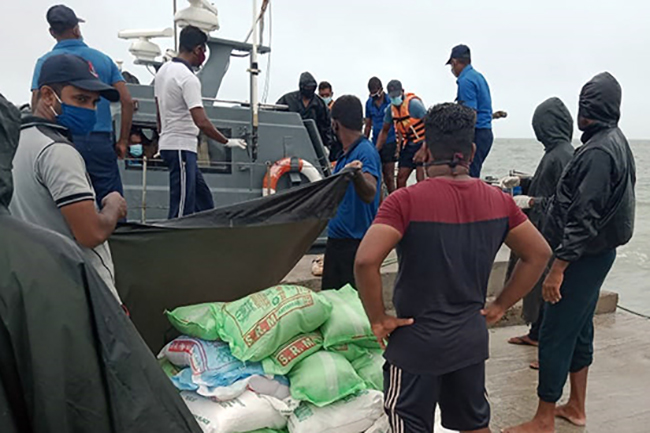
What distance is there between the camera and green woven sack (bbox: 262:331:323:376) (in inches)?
109

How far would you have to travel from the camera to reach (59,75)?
7.79 feet

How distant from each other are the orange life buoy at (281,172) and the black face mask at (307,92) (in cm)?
142

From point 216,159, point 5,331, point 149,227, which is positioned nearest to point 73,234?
point 149,227

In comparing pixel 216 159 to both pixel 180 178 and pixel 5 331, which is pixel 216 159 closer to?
pixel 180 178

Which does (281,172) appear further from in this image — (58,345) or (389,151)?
(58,345)

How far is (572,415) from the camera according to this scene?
11.0 ft

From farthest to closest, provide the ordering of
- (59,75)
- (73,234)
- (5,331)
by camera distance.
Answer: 1. (59,75)
2. (73,234)
3. (5,331)

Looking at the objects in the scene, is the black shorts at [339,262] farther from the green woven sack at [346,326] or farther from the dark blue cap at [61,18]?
the dark blue cap at [61,18]

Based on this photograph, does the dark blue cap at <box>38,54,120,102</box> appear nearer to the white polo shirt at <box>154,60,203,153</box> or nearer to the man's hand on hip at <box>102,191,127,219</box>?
the man's hand on hip at <box>102,191,127,219</box>

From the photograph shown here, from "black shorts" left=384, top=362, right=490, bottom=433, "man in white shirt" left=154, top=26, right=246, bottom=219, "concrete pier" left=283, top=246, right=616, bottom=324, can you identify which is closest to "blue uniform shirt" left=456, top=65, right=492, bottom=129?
"concrete pier" left=283, top=246, right=616, bottom=324

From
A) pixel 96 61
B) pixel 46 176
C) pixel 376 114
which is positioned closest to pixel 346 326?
pixel 46 176

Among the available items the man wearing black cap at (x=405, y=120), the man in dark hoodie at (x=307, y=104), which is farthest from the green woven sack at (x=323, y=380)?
the man in dark hoodie at (x=307, y=104)

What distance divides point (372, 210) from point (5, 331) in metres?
2.83

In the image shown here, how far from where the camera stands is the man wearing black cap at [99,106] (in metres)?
3.73
